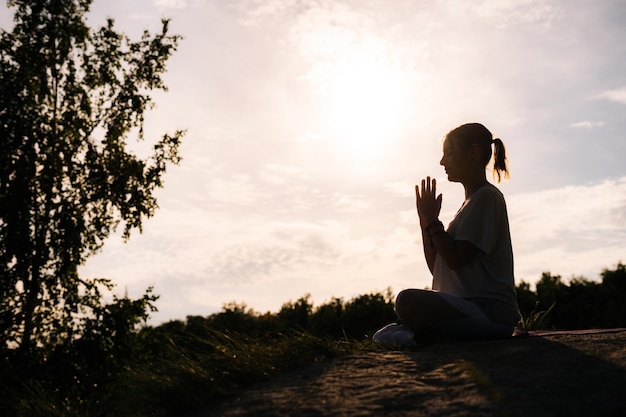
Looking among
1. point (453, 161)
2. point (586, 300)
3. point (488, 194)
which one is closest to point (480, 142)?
point (453, 161)

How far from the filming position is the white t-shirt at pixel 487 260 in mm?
6051

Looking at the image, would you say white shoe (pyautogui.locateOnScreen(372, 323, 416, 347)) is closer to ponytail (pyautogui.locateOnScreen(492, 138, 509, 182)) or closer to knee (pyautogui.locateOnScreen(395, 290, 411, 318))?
knee (pyautogui.locateOnScreen(395, 290, 411, 318))

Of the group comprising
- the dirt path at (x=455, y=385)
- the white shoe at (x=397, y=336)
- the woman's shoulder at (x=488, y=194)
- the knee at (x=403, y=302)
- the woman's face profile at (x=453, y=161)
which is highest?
the woman's face profile at (x=453, y=161)

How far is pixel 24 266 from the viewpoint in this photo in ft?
52.6

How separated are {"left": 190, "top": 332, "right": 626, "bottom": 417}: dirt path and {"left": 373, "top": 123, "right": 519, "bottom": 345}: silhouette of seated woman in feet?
1.11

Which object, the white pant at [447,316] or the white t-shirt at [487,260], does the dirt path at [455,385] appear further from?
the white t-shirt at [487,260]

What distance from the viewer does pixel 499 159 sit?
261 inches

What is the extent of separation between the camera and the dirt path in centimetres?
406

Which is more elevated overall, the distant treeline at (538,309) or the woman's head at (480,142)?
the woman's head at (480,142)

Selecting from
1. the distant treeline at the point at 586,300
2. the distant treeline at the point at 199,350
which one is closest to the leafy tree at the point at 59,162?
the distant treeline at the point at 199,350

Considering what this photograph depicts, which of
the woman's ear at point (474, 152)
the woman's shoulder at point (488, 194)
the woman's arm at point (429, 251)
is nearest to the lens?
the woman's shoulder at point (488, 194)

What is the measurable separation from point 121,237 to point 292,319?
15.7 ft

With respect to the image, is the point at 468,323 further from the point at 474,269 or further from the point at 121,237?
the point at 121,237

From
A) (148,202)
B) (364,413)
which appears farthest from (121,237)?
(364,413)
